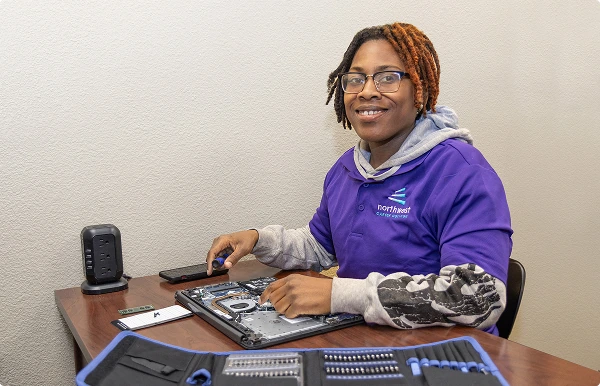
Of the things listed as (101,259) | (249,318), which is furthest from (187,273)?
(249,318)

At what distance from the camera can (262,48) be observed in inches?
62.6

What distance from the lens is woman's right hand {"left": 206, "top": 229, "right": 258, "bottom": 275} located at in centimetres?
135

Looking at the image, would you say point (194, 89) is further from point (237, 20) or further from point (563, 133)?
point (563, 133)

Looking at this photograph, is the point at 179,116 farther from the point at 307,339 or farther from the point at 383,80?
the point at 307,339

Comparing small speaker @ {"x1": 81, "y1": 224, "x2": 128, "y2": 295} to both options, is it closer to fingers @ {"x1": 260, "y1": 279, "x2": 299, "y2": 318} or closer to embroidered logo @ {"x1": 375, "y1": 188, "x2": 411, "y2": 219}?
fingers @ {"x1": 260, "y1": 279, "x2": 299, "y2": 318}

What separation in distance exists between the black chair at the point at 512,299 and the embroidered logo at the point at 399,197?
13.5 inches

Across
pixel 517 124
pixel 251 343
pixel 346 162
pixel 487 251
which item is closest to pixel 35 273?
pixel 251 343

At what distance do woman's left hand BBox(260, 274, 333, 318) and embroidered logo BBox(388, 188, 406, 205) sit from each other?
0.27 metres

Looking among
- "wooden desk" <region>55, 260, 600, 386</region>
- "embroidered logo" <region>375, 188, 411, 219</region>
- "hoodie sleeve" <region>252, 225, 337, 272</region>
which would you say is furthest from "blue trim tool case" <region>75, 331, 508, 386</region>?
"hoodie sleeve" <region>252, 225, 337, 272</region>

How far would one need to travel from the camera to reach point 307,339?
943mm

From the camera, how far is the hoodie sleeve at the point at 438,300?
38.4 inches

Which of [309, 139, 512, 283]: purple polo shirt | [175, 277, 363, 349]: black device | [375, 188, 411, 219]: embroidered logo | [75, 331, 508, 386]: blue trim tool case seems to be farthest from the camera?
[375, 188, 411, 219]: embroidered logo

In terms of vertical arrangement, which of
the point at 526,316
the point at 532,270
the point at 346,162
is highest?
the point at 346,162

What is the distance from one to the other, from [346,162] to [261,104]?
0.37 m
